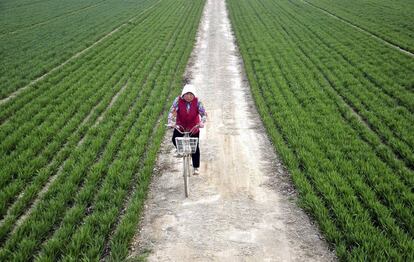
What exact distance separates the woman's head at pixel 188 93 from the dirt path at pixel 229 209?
189 cm

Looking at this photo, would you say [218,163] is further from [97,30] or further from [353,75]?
[97,30]

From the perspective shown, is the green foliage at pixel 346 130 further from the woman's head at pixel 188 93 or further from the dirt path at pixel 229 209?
the woman's head at pixel 188 93

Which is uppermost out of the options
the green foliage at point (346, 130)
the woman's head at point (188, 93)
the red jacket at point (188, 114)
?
the woman's head at point (188, 93)

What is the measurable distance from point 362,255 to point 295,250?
3.11 feet

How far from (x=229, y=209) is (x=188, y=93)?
7.78ft

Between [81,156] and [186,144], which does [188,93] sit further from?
[81,156]

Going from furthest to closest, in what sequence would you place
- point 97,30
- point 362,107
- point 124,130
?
point 97,30 < point 362,107 < point 124,130

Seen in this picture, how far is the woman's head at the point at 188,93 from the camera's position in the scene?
6206mm

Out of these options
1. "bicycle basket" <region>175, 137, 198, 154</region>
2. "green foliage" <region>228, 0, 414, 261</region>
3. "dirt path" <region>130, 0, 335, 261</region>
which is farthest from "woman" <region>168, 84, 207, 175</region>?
"green foliage" <region>228, 0, 414, 261</region>

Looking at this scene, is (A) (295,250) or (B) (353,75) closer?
(A) (295,250)

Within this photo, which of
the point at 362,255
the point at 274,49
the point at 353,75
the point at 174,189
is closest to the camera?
the point at 362,255

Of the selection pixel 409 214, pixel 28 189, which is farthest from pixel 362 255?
pixel 28 189

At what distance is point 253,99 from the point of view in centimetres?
1220

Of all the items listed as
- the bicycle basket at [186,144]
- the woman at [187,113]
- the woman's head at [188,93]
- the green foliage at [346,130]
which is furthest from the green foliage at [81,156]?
the green foliage at [346,130]
